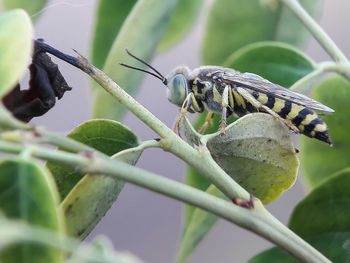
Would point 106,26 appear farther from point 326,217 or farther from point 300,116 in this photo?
point 326,217

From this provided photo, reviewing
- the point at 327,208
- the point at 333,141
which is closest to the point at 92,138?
the point at 327,208

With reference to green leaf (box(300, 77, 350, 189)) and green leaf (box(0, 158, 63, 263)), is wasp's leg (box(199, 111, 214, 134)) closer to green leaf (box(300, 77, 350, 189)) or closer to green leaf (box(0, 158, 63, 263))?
green leaf (box(300, 77, 350, 189))

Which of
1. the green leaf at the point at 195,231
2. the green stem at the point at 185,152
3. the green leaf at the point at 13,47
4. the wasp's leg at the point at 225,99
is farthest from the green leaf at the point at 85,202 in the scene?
the wasp's leg at the point at 225,99

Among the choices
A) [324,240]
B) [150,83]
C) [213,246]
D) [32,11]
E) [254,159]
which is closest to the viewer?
[254,159]

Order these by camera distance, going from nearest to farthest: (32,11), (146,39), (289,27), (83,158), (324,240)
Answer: (83,158), (324,240), (146,39), (32,11), (289,27)

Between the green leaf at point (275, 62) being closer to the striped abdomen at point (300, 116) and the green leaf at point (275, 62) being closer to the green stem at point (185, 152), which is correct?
the striped abdomen at point (300, 116)

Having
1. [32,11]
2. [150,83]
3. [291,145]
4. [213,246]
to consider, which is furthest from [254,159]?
[213,246]

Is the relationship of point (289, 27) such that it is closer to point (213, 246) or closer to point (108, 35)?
point (108, 35)
